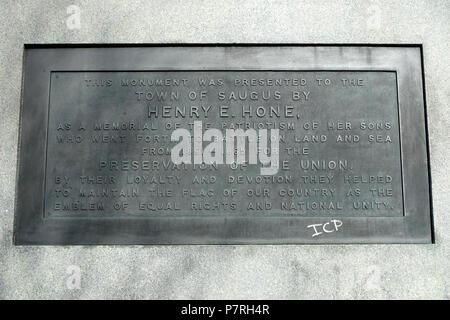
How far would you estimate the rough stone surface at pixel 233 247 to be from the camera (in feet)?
15.8

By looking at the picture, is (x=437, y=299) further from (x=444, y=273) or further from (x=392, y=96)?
Result: (x=392, y=96)

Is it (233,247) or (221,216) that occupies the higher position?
(221,216)

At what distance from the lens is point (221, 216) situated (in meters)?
4.93

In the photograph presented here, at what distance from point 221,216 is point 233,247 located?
0.32 meters

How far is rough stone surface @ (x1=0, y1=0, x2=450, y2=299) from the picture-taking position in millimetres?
4812

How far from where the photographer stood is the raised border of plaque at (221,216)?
4.90 m

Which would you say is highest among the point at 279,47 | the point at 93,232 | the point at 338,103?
the point at 279,47

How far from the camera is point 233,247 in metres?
4.87

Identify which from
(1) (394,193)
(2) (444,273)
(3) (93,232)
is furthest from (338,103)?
(3) (93,232)

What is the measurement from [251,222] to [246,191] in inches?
12.1

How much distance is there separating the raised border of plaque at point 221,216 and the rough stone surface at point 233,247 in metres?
0.08

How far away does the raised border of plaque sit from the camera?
4.90 m

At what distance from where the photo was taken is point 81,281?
190 inches

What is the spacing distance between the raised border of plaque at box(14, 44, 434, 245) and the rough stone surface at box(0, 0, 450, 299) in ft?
0.27
